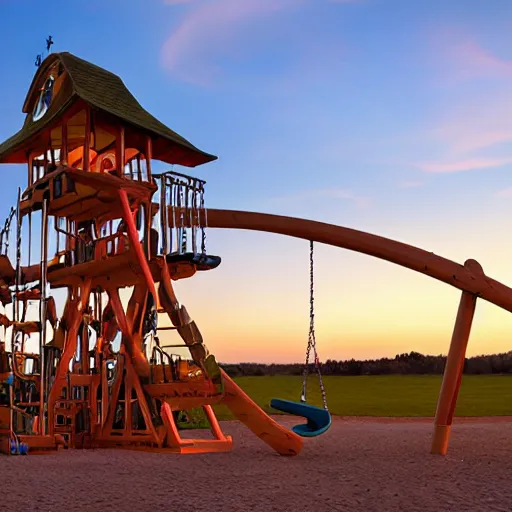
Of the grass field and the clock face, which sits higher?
the clock face

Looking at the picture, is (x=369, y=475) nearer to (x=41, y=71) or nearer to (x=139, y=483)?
(x=139, y=483)

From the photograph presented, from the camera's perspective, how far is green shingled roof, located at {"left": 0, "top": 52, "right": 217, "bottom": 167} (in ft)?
51.9

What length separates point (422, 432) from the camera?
21.2 metres

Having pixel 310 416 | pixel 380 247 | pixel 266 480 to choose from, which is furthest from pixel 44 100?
pixel 266 480

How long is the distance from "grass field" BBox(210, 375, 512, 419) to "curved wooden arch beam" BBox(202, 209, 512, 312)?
51.2 ft

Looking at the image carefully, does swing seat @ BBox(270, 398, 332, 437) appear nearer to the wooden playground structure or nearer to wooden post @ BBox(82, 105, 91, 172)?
the wooden playground structure

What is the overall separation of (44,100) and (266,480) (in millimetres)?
9991

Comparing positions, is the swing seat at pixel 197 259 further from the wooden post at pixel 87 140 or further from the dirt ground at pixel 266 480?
the dirt ground at pixel 266 480

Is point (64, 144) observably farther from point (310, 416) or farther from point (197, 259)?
point (310, 416)

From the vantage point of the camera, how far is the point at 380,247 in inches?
589

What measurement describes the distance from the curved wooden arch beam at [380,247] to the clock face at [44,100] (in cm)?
447

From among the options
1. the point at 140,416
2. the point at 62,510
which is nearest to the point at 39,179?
the point at 140,416

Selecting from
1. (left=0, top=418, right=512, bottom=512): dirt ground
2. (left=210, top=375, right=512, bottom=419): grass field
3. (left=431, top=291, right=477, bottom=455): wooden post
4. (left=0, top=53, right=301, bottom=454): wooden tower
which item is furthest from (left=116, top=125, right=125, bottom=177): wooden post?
(left=210, top=375, right=512, bottom=419): grass field

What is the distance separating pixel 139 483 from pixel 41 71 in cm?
1017
